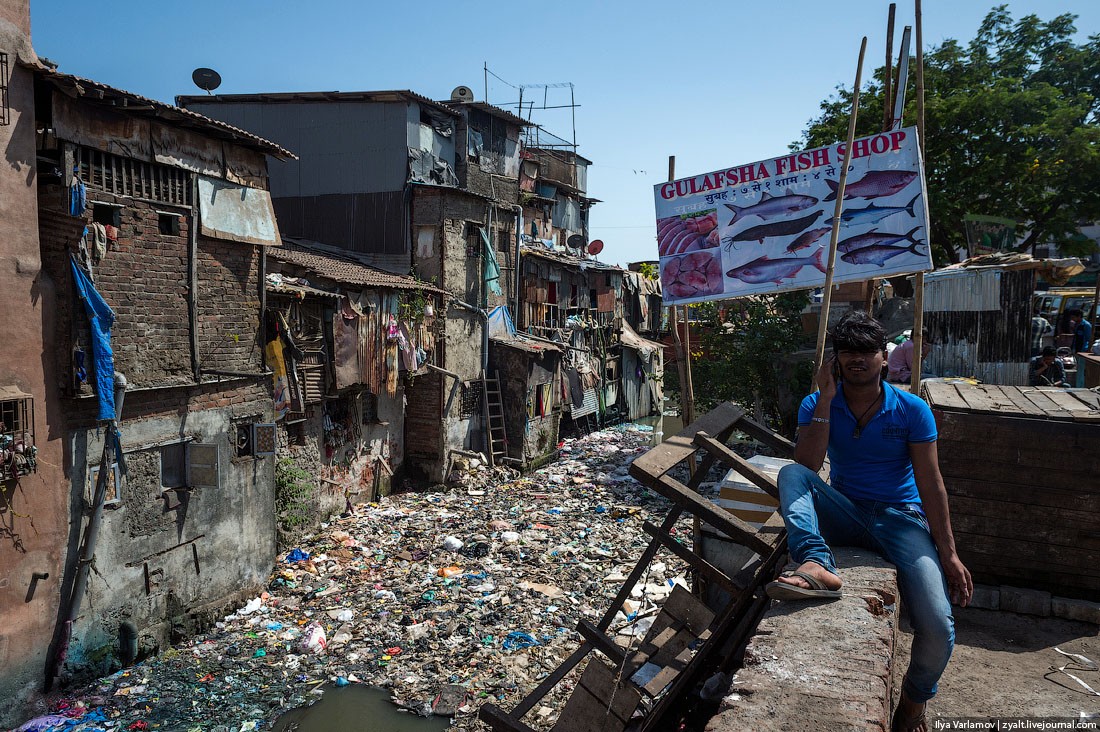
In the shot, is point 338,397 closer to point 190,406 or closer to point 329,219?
point 190,406

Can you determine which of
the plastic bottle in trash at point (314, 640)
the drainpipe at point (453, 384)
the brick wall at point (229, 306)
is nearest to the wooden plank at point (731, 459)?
the plastic bottle in trash at point (314, 640)

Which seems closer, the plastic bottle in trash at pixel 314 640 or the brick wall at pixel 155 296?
the brick wall at pixel 155 296

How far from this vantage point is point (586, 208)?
3005 cm

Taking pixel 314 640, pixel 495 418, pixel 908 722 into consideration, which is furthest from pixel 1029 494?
pixel 495 418

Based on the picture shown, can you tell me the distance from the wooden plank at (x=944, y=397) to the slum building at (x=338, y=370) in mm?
8341

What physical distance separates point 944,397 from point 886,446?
7.38ft

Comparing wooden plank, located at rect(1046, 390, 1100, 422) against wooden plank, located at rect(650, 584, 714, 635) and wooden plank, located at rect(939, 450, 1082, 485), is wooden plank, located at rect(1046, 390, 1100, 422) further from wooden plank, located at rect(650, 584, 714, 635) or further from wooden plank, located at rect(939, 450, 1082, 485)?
wooden plank, located at rect(650, 584, 714, 635)

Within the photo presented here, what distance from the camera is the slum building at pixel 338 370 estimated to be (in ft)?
34.2

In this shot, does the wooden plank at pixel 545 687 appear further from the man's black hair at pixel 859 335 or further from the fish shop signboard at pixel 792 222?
the fish shop signboard at pixel 792 222

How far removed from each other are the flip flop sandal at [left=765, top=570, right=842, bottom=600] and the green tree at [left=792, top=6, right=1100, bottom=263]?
14604mm

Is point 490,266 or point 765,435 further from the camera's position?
point 490,266

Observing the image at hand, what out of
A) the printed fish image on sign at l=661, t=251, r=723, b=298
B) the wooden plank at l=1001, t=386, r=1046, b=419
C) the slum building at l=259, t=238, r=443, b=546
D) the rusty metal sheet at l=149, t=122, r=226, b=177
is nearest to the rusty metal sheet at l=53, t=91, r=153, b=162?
the rusty metal sheet at l=149, t=122, r=226, b=177

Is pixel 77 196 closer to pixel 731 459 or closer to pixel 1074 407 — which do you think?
pixel 731 459

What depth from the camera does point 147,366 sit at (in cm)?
735
